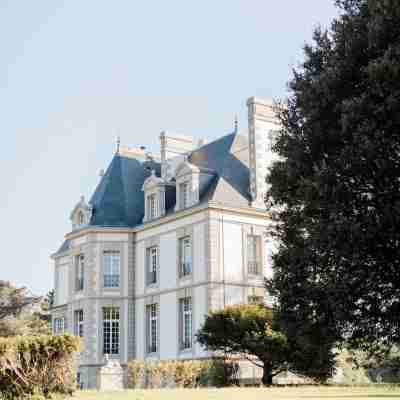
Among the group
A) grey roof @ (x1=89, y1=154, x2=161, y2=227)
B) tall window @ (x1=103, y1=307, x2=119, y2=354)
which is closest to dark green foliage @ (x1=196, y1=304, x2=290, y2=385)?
tall window @ (x1=103, y1=307, x2=119, y2=354)

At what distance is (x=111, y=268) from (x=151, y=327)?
10.4 feet

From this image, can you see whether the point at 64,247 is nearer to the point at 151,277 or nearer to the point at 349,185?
the point at 151,277

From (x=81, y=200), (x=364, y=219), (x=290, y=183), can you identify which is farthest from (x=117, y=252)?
(x=364, y=219)

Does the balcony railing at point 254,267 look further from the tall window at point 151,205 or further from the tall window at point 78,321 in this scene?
the tall window at point 78,321

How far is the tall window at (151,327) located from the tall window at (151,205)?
→ 12.7ft

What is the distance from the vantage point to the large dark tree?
10.6m

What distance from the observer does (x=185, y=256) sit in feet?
97.4

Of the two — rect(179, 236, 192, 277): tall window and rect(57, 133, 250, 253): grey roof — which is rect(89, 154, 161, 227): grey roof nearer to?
rect(57, 133, 250, 253): grey roof

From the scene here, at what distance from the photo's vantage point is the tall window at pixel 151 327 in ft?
101

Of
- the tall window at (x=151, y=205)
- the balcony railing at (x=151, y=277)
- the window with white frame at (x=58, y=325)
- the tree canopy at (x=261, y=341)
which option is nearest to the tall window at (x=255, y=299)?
the tree canopy at (x=261, y=341)

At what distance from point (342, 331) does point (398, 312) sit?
1.01 meters

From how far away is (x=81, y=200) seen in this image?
33.6 m

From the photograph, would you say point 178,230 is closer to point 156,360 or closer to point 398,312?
point 156,360

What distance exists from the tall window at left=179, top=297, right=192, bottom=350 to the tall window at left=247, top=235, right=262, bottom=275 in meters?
2.76
